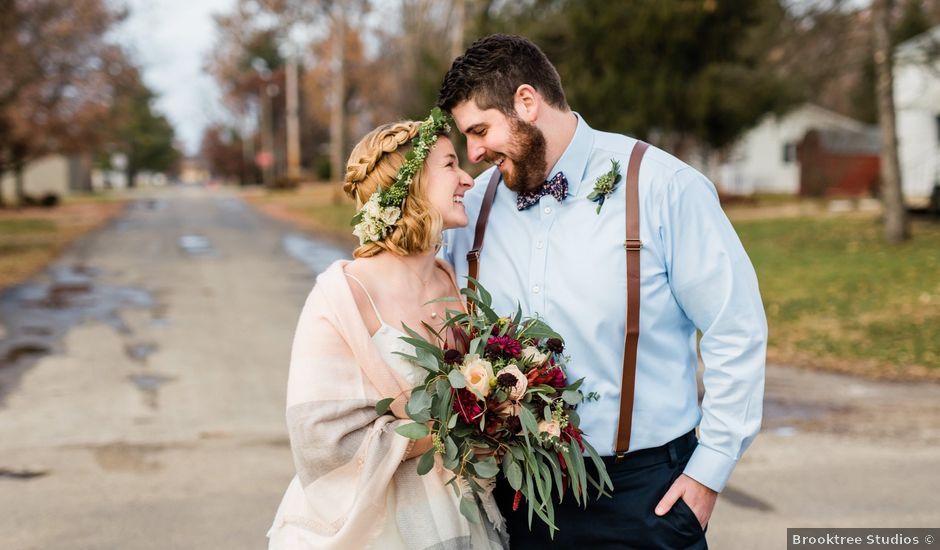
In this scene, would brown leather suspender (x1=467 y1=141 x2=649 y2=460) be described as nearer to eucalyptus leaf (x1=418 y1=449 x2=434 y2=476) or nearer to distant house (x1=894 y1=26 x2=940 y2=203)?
eucalyptus leaf (x1=418 y1=449 x2=434 y2=476)

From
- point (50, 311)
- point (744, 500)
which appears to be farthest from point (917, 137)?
point (744, 500)

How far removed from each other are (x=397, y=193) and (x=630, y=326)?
77 cm

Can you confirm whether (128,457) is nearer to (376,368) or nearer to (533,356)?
(376,368)

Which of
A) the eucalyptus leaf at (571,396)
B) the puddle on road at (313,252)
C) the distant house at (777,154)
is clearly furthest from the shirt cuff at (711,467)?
the distant house at (777,154)

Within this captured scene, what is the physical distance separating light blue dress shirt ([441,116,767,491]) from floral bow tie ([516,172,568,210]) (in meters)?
0.03

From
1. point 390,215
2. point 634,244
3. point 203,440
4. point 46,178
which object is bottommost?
point 203,440

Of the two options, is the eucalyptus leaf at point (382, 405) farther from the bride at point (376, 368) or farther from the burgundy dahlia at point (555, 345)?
the burgundy dahlia at point (555, 345)

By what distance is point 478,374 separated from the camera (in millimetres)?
2236

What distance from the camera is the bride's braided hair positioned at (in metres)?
2.55

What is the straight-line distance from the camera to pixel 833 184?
39.5 meters

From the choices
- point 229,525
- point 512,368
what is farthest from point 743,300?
point 229,525

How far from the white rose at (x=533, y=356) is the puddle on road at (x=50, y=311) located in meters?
6.82

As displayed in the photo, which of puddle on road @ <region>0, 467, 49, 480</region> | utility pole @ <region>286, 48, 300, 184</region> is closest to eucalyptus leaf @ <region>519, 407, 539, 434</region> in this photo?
puddle on road @ <region>0, 467, 49, 480</region>

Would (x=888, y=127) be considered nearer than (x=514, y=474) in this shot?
No
